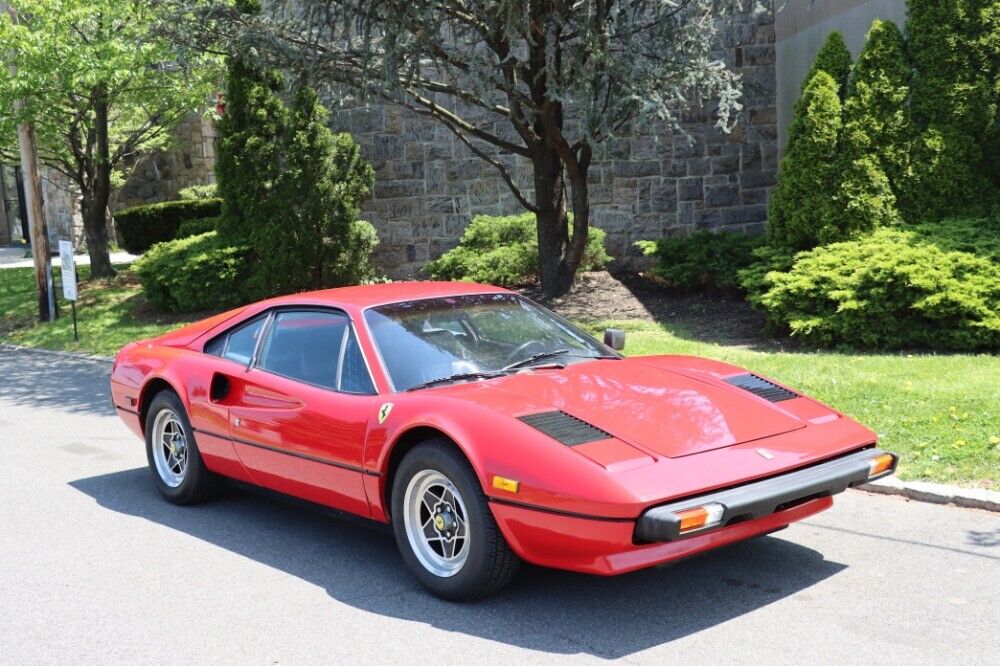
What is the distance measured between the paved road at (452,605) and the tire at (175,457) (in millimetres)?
139

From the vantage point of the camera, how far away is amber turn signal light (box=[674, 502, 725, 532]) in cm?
412

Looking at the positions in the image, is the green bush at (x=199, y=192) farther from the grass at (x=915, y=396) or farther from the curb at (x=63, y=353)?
the grass at (x=915, y=396)

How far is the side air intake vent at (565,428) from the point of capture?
14.7 feet

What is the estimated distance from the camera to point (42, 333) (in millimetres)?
16375

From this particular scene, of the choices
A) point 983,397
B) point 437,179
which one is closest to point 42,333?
point 437,179

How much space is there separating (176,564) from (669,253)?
33.8 ft

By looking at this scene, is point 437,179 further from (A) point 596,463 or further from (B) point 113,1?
(A) point 596,463

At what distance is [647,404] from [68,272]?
12.2 metres

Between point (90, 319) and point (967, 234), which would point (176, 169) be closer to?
point (90, 319)

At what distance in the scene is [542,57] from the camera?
13.3 m

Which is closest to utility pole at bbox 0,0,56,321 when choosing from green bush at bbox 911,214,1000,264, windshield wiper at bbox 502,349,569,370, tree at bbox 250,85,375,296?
tree at bbox 250,85,375,296

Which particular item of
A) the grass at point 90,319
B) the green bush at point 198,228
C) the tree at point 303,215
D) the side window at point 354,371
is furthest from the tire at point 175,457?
the green bush at point 198,228

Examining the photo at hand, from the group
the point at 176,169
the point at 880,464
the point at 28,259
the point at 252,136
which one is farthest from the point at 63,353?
the point at 176,169

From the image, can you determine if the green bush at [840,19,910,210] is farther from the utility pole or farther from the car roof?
the utility pole
